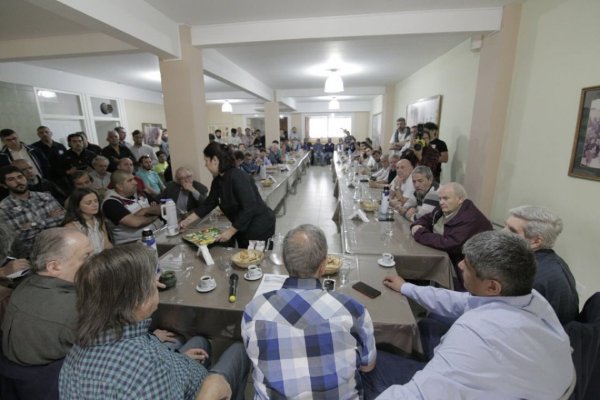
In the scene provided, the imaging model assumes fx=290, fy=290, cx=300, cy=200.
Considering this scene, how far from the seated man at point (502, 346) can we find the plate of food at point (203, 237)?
4.60 ft

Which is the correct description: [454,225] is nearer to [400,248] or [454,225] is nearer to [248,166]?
[400,248]

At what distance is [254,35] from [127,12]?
1.21 m

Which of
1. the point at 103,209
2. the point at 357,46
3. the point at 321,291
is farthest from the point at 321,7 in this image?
the point at 321,291

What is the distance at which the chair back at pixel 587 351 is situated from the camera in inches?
41.1

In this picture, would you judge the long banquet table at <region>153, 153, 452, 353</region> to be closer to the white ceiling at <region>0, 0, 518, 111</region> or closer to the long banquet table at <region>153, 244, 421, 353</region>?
the long banquet table at <region>153, 244, 421, 353</region>

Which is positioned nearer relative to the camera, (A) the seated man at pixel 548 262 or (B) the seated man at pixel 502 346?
Result: (B) the seated man at pixel 502 346

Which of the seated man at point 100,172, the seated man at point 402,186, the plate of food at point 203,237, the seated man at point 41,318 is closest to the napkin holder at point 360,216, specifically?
the seated man at point 402,186

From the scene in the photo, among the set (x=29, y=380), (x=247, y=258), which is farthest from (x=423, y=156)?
(x=29, y=380)

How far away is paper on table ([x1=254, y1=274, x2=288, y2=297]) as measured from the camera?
4.85 feet

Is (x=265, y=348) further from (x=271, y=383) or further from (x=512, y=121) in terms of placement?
(x=512, y=121)

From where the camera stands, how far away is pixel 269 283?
60.8 inches

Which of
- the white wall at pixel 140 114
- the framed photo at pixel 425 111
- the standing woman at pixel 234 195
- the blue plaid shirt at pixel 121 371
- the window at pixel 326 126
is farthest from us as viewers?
the window at pixel 326 126

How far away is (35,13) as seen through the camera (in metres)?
2.72

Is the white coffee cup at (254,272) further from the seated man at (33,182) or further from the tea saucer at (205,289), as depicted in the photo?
the seated man at (33,182)
